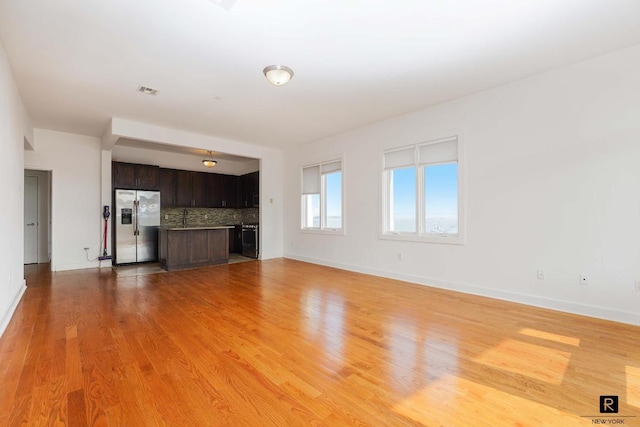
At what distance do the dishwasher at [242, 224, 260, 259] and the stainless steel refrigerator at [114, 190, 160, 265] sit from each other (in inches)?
84.1

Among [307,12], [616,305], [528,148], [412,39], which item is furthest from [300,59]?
[616,305]

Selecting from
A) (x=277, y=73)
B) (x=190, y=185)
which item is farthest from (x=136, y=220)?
(x=277, y=73)

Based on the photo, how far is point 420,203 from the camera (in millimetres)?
5035

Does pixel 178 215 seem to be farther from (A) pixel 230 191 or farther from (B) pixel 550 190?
(B) pixel 550 190

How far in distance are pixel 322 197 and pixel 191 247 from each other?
10.1 ft

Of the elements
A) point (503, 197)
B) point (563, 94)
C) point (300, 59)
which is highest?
point (300, 59)

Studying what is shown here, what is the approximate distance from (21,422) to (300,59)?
3.59 metres

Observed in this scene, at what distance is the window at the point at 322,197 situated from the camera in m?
6.63

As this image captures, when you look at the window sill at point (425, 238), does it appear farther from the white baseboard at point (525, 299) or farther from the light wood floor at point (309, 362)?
the light wood floor at point (309, 362)

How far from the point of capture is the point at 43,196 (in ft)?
23.7

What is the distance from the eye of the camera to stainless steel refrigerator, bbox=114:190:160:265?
6.86 meters

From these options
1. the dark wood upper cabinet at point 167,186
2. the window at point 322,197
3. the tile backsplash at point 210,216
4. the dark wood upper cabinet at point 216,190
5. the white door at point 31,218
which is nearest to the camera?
the window at point 322,197

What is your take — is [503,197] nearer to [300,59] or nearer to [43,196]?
[300,59]

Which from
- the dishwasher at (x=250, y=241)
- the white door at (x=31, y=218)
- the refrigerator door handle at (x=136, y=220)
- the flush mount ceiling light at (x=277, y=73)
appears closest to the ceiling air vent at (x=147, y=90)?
the flush mount ceiling light at (x=277, y=73)
